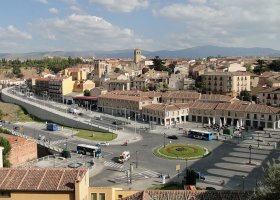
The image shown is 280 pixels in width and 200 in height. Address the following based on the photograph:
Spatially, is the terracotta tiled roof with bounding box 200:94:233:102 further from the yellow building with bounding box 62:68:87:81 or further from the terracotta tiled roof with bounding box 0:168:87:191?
the terracotta tiled roof with bounding box 0:168:87:191

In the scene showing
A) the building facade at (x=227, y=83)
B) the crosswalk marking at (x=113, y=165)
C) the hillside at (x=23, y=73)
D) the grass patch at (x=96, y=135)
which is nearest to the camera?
the crosswalk marking at (x=113, y=165)

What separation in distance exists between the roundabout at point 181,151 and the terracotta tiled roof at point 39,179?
34663mm

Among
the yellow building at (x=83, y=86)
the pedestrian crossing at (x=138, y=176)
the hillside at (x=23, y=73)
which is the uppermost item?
the hillside at (x=23, y=73)

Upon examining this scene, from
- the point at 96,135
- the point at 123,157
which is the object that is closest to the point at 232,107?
the point at 96,135

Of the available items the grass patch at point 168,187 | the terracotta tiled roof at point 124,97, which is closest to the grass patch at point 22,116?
the terracotta tiled roof at point 124,97

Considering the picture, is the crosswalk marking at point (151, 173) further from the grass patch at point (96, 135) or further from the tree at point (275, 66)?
the tree at point (275, 66)

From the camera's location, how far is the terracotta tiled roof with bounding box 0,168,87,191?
28516 mm

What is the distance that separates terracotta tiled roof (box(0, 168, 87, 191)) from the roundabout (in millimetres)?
34663

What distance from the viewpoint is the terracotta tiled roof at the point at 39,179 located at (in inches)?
1123

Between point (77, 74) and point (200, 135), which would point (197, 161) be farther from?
point (77, 74)

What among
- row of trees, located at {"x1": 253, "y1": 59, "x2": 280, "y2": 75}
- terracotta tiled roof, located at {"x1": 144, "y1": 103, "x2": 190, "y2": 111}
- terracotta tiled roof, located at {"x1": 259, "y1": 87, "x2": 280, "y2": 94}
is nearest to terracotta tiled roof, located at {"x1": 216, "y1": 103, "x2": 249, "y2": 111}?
terracotta tiled roof, located at {"x1": 144, "y1": 103, "x2": 190, "y2": 111}

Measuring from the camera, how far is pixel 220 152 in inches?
2554

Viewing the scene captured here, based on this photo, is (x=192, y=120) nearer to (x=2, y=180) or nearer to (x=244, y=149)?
(x=244, y=149)

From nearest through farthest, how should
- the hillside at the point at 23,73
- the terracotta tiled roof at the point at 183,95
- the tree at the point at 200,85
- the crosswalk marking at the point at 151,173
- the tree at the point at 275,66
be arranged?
the crosswalk marking at the point at 151,173
the terracotta tiled roof at the point at 183,95
the tree at the point at 200,85
the tree at the point at 275,66
the hillside at the point at 23,73
